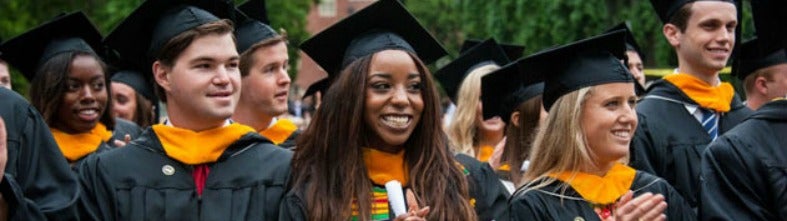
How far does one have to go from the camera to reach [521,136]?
22.8 ft

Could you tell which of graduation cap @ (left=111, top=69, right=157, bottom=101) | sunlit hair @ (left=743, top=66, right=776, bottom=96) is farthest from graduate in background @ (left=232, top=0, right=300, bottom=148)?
sunlit hair @ (left=743, top=66, right=776, bottom=96)

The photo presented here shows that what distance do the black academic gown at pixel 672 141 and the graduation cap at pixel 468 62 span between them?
214cm

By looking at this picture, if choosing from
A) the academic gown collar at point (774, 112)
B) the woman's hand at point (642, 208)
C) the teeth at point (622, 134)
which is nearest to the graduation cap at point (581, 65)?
the teeth at point (622, 134)

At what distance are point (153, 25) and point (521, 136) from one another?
2420 millimetres

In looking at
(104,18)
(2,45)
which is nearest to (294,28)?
(104,18)

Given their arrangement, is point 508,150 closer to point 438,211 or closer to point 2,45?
point 438,211

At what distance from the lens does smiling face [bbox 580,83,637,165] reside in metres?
5.18

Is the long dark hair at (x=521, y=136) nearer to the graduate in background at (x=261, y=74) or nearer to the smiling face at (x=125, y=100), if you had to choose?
the graduate in background at (x=261, y=74)

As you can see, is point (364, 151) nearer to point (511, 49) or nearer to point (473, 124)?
point (473, 124)

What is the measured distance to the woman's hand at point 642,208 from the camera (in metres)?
4.70

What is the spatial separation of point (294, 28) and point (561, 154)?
3790 centimetres

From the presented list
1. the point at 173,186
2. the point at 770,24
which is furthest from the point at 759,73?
the point at 173,186

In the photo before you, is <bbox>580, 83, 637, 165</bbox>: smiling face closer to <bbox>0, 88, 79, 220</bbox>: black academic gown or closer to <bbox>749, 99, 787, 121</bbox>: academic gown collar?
<bbox>749, 99, 787, 121</bbox>: academic gown collar

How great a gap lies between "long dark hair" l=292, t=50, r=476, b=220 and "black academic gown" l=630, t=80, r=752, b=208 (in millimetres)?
1677
